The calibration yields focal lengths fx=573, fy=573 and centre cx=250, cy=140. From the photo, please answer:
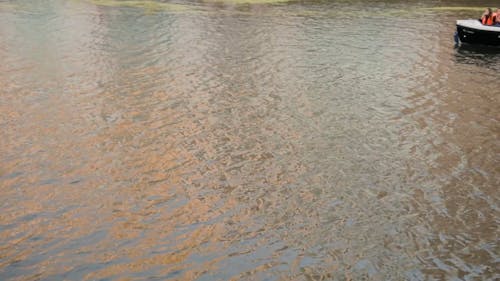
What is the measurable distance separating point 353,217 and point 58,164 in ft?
20.4

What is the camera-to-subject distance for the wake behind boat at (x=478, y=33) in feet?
83.3

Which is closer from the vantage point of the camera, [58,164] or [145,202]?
[145,202]

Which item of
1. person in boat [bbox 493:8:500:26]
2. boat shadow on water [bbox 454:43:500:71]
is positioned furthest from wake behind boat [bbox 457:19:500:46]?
person in boat [bbox 493:8:500:26]

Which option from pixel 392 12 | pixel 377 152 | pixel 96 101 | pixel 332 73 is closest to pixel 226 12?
pixel 392 12

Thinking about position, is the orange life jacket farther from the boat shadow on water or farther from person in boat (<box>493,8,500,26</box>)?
the boat shadow on water

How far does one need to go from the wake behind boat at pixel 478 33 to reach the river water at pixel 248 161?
51cm

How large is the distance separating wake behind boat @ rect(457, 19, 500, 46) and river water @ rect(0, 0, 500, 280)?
0.51 meters

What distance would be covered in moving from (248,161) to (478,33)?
17419mm

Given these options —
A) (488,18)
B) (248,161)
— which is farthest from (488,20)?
(248,161)

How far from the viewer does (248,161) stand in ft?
40.9

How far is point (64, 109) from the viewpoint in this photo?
1609 cm

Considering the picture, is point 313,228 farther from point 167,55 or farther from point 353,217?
point 167,55

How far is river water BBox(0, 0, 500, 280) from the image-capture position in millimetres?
8648

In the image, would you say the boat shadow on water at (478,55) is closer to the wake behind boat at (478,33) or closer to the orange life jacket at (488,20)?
the wake behind boat at (478,33)
